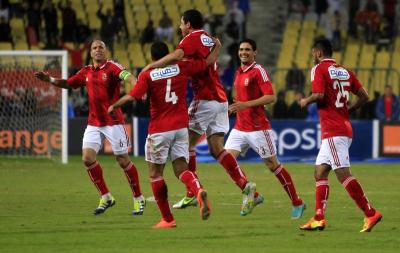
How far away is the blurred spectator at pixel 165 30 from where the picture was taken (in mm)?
32656

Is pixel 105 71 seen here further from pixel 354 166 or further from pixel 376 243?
pixel 354 166

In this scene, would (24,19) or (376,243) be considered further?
(24,19)

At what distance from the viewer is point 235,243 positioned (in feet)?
39.1

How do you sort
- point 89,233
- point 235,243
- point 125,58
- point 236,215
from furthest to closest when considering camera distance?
point 125,58 → point 236,215 → point 89,233 → point 235,243

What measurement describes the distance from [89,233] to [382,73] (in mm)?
18201

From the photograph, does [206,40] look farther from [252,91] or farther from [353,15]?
[353,15]

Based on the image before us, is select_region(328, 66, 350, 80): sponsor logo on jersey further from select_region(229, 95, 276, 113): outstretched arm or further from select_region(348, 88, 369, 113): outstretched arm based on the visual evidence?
select_region(229, 95, 276, 113): outstretched arm

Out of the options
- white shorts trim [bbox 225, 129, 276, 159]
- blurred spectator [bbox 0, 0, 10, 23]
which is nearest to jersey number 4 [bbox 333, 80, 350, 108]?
white shorts trim [bbox 225, 129, 276, 159]

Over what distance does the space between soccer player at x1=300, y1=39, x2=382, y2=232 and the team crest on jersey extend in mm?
1569

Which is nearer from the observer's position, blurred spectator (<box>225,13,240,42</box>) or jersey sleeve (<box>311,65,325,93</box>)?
jersey sleeve (<box>311,65,325,93</box>)

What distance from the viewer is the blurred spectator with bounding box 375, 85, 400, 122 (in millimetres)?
28312

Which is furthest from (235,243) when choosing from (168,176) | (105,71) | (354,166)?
(354,166)

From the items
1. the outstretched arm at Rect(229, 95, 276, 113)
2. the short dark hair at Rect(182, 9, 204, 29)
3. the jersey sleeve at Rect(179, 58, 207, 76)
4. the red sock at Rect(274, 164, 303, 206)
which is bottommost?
the red sock at Rect(274, 164, 303, 206)

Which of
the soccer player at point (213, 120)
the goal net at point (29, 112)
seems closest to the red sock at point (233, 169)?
the soccer player at point (213, 120)
